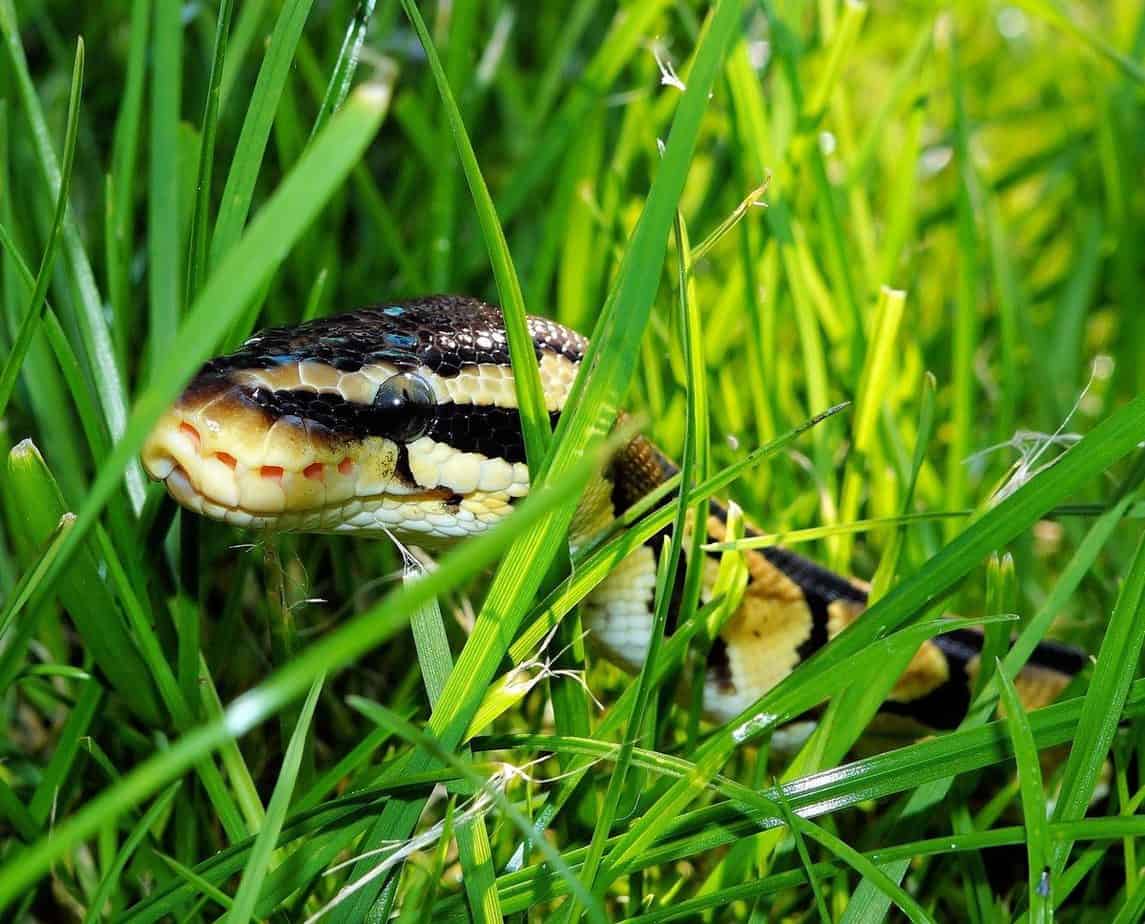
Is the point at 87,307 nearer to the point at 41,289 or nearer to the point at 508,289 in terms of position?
the point at 41,289

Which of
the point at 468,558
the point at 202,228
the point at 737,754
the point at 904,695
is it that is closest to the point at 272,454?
the point at 202,228

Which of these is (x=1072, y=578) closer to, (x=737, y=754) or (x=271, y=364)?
(x=737, y=754)

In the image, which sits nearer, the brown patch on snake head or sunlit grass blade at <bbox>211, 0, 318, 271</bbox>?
sunlit grass blade at <bbox>211, 0, 318, 271</bbox>

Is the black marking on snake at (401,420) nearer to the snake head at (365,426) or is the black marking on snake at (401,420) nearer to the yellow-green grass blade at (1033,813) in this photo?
the snake head at (365,426)

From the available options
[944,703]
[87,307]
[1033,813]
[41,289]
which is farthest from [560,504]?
[944,703]

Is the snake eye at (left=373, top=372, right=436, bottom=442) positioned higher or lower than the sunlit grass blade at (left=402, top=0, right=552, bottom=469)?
lower

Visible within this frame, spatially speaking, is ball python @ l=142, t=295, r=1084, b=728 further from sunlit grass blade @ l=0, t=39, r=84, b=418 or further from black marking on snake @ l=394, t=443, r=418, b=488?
sunlit grass blade @ l=0, t=39, r=84, b=418

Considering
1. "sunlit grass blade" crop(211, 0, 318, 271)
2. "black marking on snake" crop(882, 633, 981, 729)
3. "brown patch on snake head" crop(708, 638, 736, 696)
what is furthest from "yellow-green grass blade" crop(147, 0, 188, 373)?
"black marking on snake" crop(882, 633, 981, 729)
